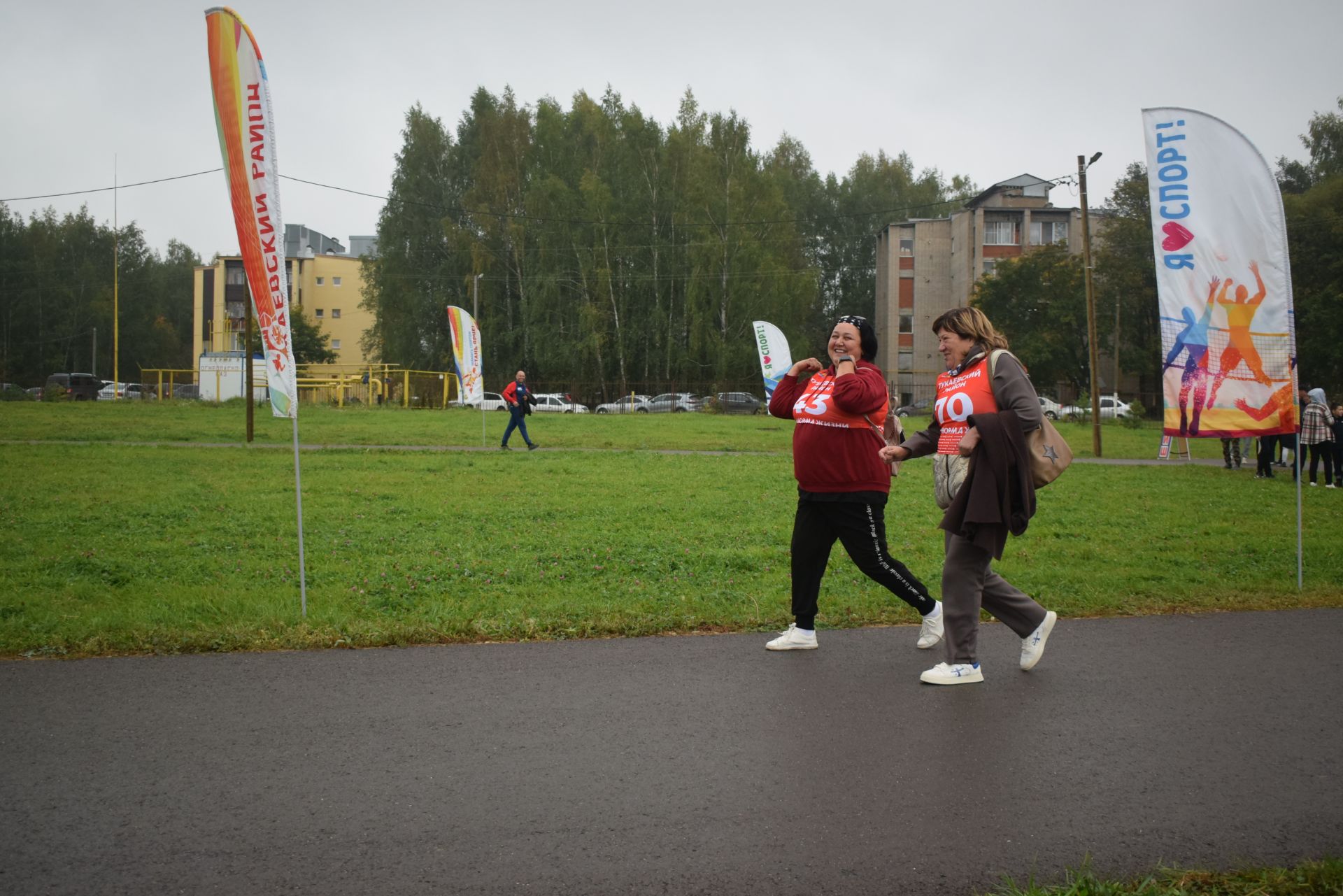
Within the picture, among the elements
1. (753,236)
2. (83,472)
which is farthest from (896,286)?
(83,472)

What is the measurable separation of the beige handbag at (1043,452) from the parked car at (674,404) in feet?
169

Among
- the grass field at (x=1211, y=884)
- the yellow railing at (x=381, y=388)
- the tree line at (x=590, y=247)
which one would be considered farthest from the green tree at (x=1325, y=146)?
the grass field at (x=1211, y=884)

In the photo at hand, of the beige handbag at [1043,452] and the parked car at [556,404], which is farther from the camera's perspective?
the parked car at [556,404]

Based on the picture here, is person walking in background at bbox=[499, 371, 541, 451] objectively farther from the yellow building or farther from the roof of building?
the yellow building

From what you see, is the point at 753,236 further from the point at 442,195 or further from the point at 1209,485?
the point at 1209,485

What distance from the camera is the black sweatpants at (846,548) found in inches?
226

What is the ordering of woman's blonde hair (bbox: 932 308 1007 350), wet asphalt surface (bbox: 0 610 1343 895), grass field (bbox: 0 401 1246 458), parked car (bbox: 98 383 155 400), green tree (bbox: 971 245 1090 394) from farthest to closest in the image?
parked car (bbox: 98 383 155 400) < green tree (bbox: 971 245 1090 394) < grass field (bbox: 0 401 1246 458) < woman's blonde hair (bbox: 932 308 1007 350) < wet asphalt surface (bbox: 0 610 1343 895)

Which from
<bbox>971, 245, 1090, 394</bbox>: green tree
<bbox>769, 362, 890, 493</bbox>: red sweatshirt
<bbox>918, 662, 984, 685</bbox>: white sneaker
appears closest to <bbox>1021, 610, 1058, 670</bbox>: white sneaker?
<bbox>918, 662, 984, 685</bbox>: white sneaker

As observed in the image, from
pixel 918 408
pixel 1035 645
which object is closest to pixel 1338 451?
pixel 1035 645

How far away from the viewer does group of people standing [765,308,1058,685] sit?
5.08m

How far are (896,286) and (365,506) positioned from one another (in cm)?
6644

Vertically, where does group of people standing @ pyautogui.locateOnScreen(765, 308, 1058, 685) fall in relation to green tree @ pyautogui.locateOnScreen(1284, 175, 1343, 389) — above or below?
below

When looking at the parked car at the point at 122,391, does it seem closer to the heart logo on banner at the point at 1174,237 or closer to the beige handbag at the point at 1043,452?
the heart logo on banner at the point at 1174,237

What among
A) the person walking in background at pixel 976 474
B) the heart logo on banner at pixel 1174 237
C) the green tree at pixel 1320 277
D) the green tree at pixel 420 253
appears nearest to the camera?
A: the person walking in background at pixel 976 474
